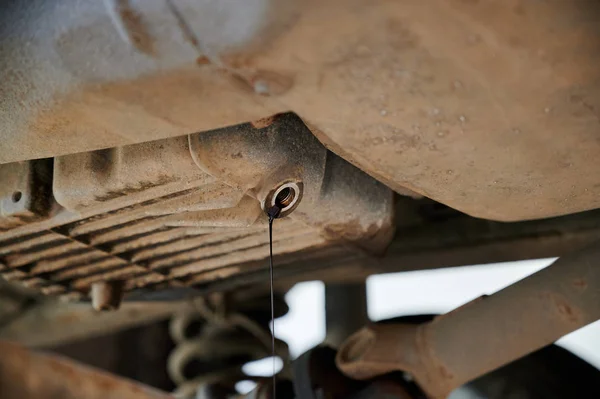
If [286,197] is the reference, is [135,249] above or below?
above

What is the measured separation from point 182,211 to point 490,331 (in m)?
0.49

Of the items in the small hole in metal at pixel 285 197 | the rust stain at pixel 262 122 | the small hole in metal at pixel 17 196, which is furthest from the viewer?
the small hole in metal at pixel 17 196

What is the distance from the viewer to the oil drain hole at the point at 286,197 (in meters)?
0.99

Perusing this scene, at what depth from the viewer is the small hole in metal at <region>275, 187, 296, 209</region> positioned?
101 centimetres

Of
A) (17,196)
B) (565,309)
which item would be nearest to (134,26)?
(17,196)

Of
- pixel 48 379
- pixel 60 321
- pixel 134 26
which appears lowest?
pixel 48 379

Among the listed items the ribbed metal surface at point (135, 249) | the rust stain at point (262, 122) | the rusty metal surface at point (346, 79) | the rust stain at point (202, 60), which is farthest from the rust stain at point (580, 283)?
the rust stain at point (202, 60)

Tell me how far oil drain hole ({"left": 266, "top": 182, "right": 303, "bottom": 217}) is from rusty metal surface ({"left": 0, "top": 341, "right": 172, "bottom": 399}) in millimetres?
360

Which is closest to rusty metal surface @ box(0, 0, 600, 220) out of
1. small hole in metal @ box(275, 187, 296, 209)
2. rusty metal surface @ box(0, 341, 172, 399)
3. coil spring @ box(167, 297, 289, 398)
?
small hole in metal @ box(275, 187, 296, 209)

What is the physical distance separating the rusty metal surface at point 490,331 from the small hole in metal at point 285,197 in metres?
0.40

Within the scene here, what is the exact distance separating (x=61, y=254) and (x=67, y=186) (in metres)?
0.32

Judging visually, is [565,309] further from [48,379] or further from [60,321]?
[60,321]

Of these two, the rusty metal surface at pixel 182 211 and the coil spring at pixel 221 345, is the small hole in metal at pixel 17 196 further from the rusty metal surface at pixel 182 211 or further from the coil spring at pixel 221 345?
the coil spring at pixel 221 345

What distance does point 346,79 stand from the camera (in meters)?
0.74
